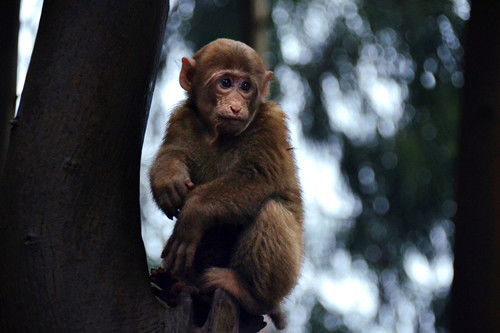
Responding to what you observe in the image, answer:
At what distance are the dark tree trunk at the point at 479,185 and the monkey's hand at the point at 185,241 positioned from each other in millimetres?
1277

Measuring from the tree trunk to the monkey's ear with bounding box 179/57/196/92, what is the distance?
3.35 feet

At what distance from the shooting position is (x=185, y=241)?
12.1ft

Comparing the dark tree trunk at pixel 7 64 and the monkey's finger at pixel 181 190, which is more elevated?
the dark tree trunk at pixel 7 64

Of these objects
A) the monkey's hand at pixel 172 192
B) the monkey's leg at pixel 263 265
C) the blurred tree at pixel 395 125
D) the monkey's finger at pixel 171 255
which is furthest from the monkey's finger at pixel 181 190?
the blurred tree at pixel 395 125

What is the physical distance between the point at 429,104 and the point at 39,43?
6.07m

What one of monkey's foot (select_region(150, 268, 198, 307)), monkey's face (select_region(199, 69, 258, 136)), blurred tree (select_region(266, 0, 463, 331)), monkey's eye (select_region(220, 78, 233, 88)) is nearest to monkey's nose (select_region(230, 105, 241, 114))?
monkey's face (select_region(199, 69, 258, 136))

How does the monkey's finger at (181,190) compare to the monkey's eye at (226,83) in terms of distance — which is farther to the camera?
the monkey's eye at (226,83)

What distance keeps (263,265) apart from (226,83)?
1.03 metres

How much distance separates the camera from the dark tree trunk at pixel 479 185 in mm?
3734

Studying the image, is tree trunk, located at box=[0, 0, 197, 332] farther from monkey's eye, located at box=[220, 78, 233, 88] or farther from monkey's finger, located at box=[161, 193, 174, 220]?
monkey's eye, located at box=[220, 78, 233, 88]

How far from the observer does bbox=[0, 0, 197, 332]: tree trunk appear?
A: 3.03m

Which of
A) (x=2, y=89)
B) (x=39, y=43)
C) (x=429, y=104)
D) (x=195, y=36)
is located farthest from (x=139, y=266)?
(x=429, y=104)

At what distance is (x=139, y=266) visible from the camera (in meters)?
3.21

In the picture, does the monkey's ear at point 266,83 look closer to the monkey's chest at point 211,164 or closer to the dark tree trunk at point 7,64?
the monkey's chest at point 211,164
